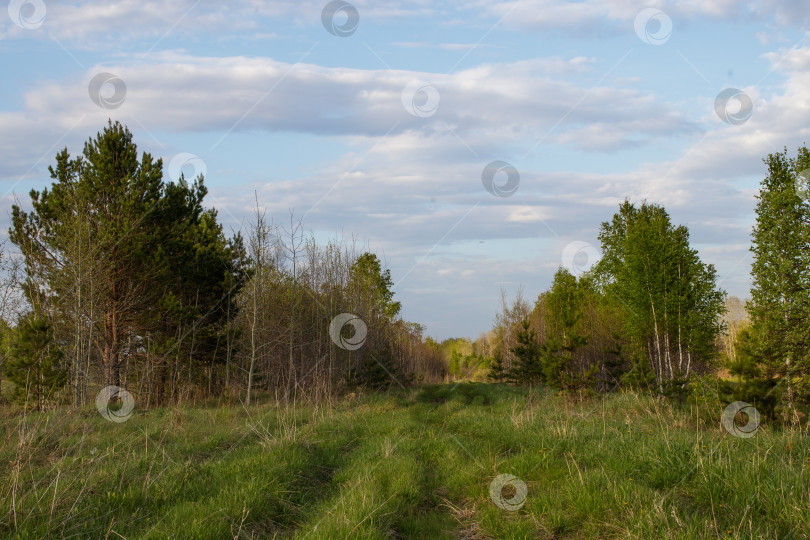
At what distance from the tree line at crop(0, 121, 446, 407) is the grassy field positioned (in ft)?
21.7

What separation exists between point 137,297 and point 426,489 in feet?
55.9

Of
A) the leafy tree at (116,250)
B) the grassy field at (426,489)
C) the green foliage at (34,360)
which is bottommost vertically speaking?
the grassy field at (426,489)

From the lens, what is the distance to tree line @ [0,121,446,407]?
1761cm

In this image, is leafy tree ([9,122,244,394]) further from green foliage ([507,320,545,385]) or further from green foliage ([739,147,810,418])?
green foliage ([739,147,810,418])

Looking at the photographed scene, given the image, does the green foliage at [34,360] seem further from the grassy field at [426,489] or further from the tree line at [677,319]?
the tree line at [677,319]

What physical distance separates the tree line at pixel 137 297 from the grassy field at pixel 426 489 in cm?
662

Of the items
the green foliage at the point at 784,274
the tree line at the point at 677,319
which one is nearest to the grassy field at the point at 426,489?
the tree line at the point at 677,319

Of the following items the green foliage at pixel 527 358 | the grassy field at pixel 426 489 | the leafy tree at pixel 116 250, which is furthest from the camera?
the green foliage at pixel 527 358

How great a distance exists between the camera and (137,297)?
66.2ft

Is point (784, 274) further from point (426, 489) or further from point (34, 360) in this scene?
point (34, 360)

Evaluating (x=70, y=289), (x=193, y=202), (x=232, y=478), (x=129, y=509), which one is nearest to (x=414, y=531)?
(x=232, y=478)

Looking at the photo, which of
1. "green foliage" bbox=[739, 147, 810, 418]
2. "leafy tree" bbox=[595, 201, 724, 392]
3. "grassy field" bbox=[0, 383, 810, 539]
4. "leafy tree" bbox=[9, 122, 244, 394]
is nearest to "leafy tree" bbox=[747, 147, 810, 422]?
"green foliage" bbox=[739, 147, 810, 418]

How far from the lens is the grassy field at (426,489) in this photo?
14.7 ft

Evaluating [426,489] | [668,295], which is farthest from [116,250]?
[668,295]
